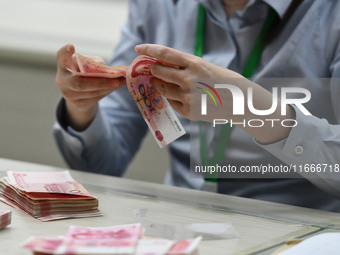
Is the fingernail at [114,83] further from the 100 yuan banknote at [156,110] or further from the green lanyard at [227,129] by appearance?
the green lanyard at [227,129]

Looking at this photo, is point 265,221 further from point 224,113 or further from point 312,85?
point 312,85

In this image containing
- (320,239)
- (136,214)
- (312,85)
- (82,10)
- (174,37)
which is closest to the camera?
(320,239)

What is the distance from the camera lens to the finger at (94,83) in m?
1.51

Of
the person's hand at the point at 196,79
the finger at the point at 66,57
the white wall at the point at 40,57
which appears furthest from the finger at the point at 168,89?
the white wall at the point at 40,57

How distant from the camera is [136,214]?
1.21 m

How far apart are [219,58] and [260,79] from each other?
137mm

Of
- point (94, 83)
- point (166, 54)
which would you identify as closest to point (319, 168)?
point (166, 54)

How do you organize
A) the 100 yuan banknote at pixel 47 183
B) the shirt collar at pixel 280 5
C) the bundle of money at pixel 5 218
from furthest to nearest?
the shirt collar at pixel 280 5, the 100 yuan banknote at pixel 47 183, the bundle of money at pixel 5 218

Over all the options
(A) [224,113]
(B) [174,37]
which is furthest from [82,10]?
(A) [224,113]

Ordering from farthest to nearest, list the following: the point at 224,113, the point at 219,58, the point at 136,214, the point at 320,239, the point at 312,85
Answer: the point at 219,58 < the point at 312,85 < the point at 224,113 < the point at 136,214 < the point at 320,239

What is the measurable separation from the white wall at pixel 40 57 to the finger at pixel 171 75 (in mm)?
1746

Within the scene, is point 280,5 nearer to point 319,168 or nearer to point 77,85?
point 319,168

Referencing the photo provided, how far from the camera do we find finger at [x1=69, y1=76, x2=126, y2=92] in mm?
1509

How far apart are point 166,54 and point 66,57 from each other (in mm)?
360
